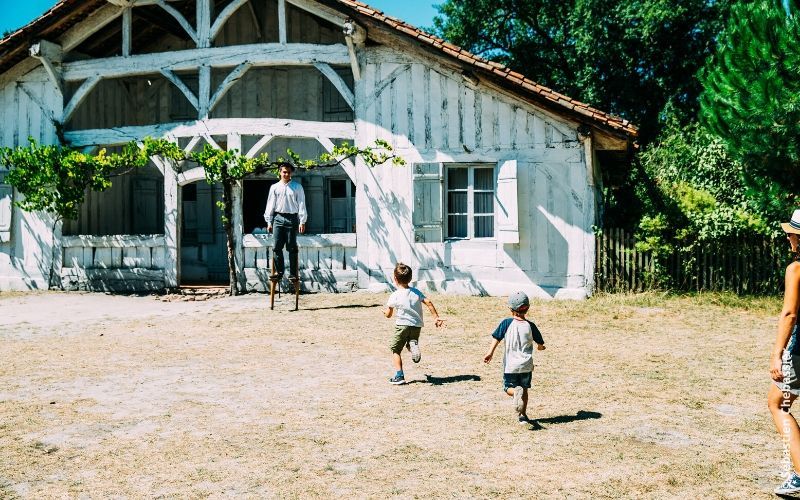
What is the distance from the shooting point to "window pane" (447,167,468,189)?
41.9 ft

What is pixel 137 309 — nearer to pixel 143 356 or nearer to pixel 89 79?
pixel 143 356

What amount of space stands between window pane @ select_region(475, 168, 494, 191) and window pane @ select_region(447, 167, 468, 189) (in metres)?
0.21

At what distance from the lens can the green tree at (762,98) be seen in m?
10.0

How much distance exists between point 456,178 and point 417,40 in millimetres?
2441

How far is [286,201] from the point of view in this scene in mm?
10898

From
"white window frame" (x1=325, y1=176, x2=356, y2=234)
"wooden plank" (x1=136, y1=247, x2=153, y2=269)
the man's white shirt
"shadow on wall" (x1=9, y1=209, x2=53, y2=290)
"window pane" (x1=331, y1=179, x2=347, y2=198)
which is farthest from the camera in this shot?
"window pane" (x1=331, y1=179, x2=347, y2=198)

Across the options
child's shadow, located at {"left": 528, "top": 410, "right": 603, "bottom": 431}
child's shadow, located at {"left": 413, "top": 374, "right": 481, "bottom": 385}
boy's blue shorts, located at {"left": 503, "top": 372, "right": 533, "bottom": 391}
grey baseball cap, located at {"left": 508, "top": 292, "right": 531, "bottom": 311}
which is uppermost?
grey baseball cap, located at {"left": 508, "top": 292, "right": 531, "bottom": 311}

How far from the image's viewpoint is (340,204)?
15.9m

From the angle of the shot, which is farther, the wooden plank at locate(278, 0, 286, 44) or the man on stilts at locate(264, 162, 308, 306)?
the wooden plank at locate(278, 0, 286, 44)

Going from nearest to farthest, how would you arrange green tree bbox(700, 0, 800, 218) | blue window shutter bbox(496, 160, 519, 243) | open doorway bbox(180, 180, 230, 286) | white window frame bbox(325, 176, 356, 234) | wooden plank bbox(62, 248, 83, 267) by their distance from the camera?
green tree bbox(700, 0, 800, 218) < blue window shutter bbox(496, 160, 519, 243) < wooden plank bbox(62, 248, 83, 267) < white window frame bbox(325, 176, 356, 234) < open doorway bbox(180, 180, 230, 286)

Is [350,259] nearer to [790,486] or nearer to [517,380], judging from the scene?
[517,380]

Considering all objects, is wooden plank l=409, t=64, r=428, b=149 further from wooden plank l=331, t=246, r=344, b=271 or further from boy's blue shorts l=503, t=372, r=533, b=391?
boy's blue shorts l=503, t=372, r=533, b=391

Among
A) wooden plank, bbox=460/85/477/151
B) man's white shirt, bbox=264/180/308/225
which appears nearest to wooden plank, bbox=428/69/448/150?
wooden plank, bbox=460/85/477/151

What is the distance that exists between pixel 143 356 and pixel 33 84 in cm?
912
